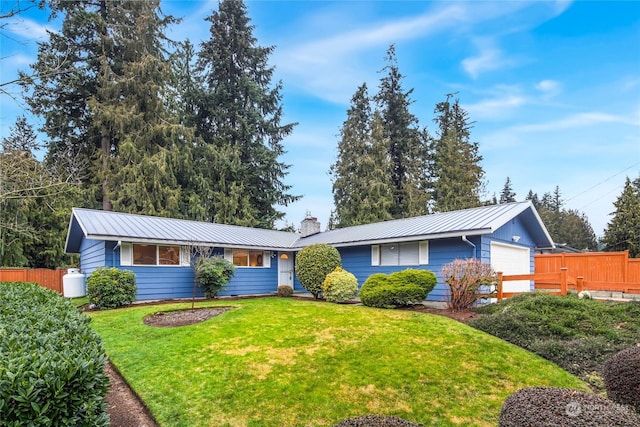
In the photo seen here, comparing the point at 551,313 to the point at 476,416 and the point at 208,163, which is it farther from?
the point at 208,163

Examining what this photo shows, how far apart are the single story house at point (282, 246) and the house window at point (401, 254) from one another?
36mm

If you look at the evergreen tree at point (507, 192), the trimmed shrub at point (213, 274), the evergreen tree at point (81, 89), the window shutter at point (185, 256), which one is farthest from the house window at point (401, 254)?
the evergreen tree at point (507, 192)

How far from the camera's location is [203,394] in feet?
16.8

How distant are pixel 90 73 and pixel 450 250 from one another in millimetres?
23964

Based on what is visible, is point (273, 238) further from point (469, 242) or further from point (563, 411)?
point (563, 411)

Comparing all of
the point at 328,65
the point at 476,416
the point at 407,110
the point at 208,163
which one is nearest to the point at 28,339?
the point at 476,416

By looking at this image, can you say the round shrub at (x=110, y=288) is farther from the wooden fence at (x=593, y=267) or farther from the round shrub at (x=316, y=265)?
the wooden fence at (x=593, y=267)

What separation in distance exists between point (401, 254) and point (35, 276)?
16163mm

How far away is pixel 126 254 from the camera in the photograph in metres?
13.2

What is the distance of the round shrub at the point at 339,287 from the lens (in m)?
13.0

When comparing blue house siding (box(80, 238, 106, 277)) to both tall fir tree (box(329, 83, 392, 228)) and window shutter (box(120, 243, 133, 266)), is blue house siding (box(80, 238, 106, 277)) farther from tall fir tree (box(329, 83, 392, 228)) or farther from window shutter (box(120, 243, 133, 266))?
tall fir tree (box(329, 83, 392, 228))

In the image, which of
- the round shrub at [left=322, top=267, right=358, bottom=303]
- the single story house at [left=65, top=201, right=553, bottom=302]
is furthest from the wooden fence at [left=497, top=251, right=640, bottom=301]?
the round shrub at [left=322, top=267, right=358, bottom=303]

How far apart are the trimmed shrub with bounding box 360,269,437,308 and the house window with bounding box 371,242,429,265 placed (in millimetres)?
1786

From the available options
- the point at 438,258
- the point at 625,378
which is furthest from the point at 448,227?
the point at 625,378
